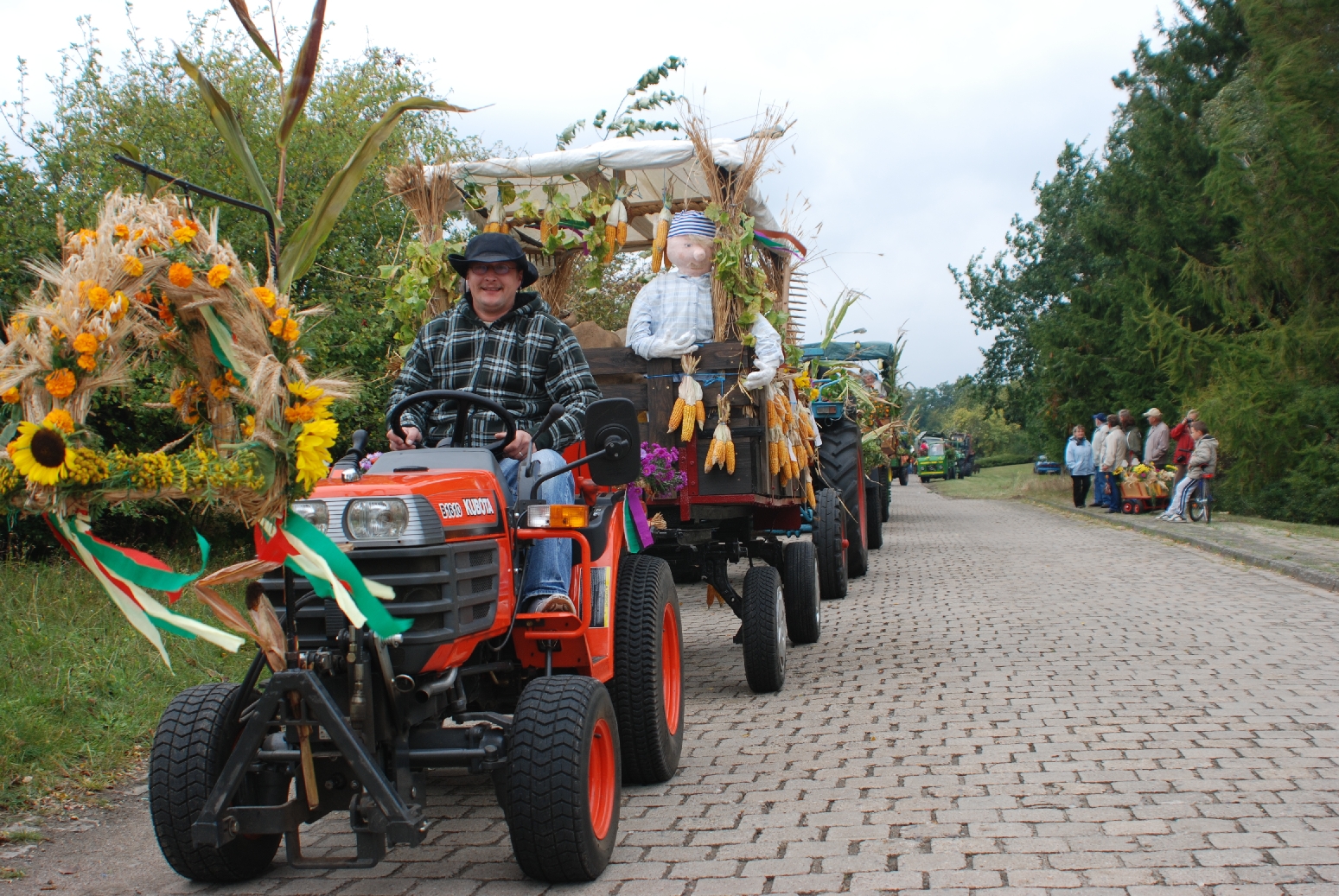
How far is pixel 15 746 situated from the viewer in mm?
4902

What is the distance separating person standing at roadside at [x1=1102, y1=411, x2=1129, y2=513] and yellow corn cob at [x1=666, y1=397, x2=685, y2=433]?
17.0 m

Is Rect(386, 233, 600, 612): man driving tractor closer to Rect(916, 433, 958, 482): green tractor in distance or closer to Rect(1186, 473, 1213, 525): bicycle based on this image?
Rect(1186, 473, 1213, 525): bicycle

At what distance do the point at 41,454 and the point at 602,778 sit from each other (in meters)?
1.98

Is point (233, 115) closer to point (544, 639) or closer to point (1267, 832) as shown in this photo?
point (544, 639)

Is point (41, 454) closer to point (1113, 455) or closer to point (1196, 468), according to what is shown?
point (1196, 468)

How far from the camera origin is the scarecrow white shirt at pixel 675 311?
6816mm

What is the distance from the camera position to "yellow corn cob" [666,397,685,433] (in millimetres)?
6383

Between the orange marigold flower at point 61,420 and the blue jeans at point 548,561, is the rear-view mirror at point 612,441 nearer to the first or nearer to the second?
the blue jeans at point 548,561

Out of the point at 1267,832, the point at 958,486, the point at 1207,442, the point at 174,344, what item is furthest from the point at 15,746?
the point at 958,486

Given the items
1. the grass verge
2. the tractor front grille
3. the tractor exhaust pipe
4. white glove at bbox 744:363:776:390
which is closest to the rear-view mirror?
Answer: the tractor front grille

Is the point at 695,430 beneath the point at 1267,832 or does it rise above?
above

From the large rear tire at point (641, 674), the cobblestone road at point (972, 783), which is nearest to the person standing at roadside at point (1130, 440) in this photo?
the cobblestone road at point (972, 783)

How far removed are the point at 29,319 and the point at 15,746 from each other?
2956 mm

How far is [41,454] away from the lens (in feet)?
8.47
